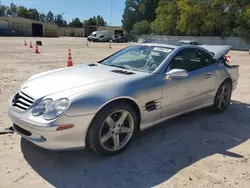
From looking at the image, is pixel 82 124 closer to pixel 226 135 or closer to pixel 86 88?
pixel 86 88

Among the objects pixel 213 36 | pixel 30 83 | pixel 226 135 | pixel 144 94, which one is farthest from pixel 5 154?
pixel 213 36

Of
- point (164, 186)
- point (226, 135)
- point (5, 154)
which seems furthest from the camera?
point (226, 135)

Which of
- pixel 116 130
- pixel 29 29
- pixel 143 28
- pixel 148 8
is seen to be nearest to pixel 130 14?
pixel 148 8

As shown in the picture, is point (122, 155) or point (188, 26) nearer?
point (122, 155)

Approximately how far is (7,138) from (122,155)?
1.78 metres

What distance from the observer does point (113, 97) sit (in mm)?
3182

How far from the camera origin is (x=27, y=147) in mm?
3516

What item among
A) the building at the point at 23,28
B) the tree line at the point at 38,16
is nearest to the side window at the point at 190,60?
the building at the point at 23,28

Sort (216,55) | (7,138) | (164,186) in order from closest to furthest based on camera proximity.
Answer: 1. (164,186)
2. (7,138)
3. (216,55)

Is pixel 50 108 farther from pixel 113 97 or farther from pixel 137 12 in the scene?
pixel 137 12

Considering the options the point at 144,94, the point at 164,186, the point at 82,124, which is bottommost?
the point at 164,186

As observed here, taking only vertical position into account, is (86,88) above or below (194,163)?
above

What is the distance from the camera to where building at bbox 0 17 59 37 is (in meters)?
69.6

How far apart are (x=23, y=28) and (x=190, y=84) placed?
80.2 meters
